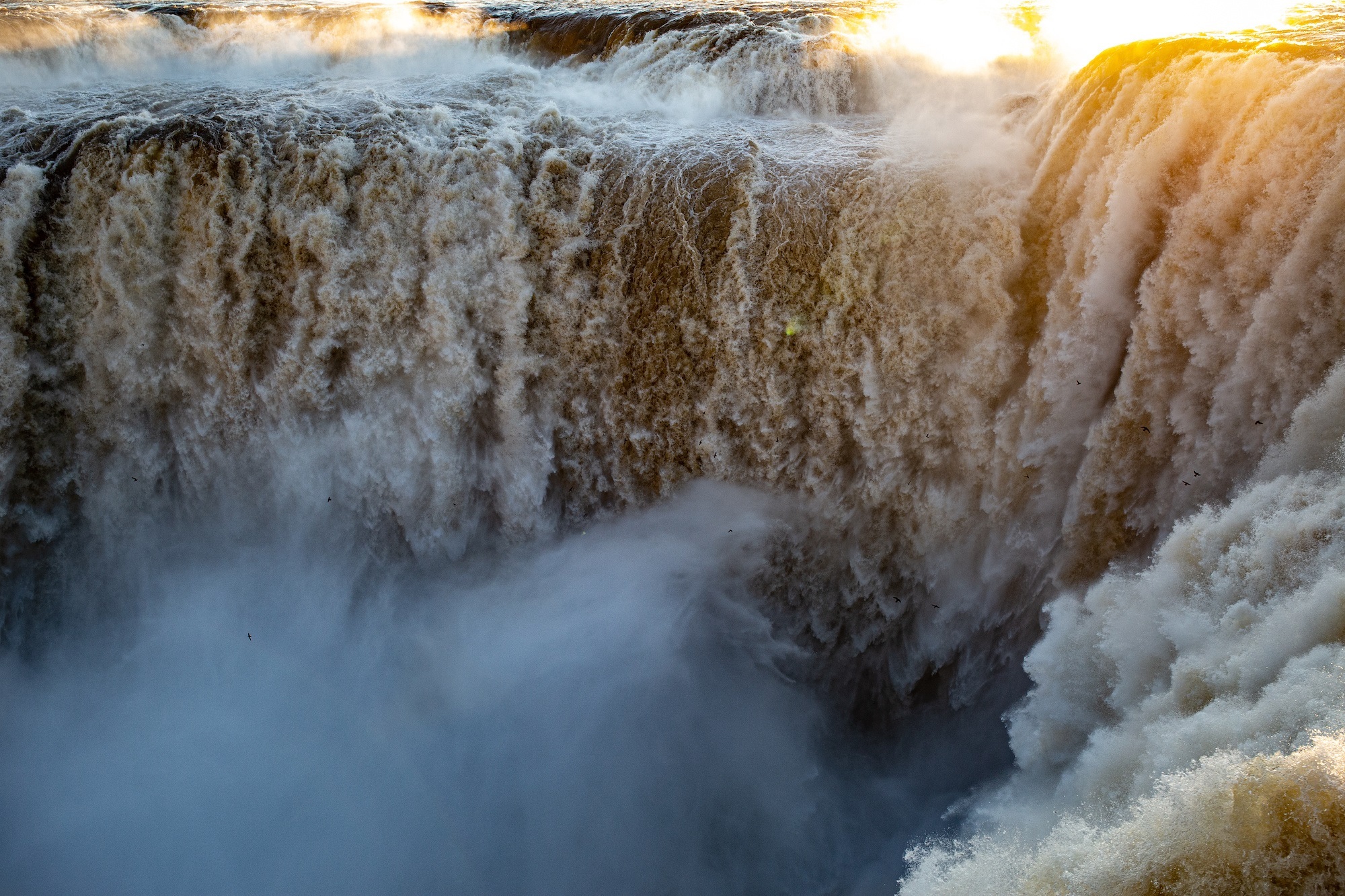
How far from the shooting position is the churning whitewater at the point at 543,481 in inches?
197

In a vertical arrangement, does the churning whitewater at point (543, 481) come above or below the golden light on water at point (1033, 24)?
below

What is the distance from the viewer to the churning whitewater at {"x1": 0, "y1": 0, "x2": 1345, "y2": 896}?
4.99 meters

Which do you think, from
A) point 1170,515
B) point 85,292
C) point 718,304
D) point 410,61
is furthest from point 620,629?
point 410,61

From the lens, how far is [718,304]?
206 inches

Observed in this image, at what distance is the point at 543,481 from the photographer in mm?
5703

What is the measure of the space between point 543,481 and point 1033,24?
17.7ft

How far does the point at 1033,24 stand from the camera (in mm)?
7352

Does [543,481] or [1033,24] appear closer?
[543,481]

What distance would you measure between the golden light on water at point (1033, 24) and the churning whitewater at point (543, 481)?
2.35 feet

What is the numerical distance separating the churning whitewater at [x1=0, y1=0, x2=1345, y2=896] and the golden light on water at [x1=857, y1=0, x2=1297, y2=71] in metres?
0.72

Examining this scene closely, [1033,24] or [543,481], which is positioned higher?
[1033,24]

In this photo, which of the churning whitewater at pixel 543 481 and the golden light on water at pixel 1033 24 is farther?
the golden light on water at pixel 1033 24

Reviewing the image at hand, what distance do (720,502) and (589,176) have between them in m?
2.13

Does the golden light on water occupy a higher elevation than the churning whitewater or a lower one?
higher
